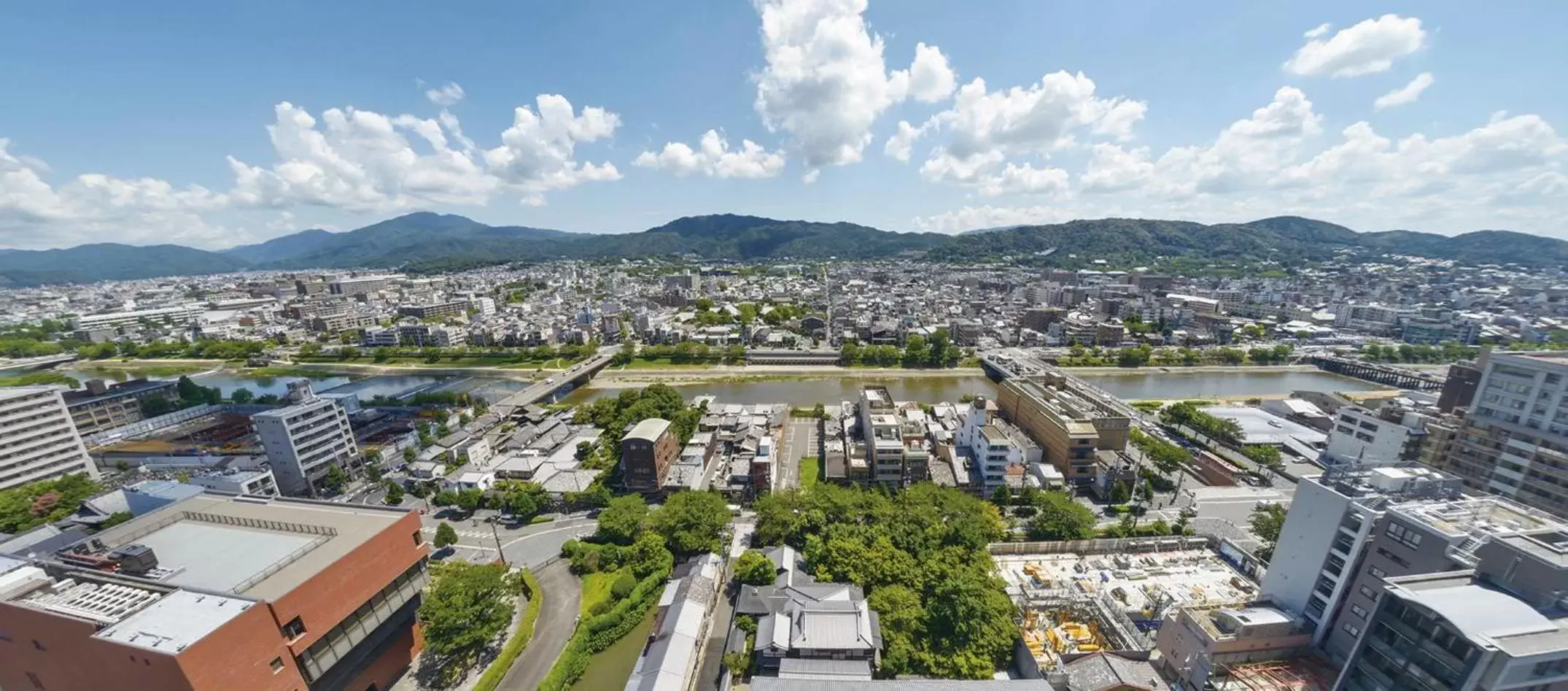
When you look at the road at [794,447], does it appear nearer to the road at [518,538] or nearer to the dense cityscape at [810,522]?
the dense cityscape at [810,522]

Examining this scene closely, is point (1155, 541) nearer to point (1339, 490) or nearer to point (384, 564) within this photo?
point (1339, 490)

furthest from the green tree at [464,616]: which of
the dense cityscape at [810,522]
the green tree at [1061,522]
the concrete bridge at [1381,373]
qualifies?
the concrete bridge at [1381,373]

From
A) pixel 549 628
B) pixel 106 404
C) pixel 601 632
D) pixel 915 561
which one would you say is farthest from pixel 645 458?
pixel 106 404

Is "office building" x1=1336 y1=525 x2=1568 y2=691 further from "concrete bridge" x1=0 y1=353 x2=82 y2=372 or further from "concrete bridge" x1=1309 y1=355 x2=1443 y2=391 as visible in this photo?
"concrete bridge" x1=0 y1=353 x2=82 y2=372

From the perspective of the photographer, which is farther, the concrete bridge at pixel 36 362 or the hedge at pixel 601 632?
the concrete bridge at pixel 36 362

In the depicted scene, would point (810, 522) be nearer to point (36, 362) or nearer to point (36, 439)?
point (36, 439)

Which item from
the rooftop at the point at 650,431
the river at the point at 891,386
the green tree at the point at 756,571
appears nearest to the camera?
the green tree at the point at 756,571
